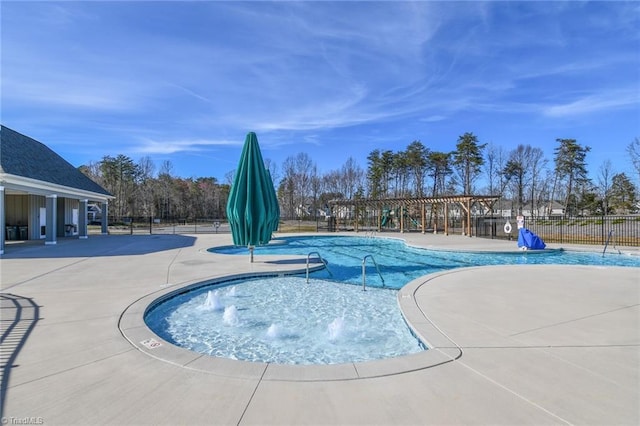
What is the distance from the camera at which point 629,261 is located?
41.0ft

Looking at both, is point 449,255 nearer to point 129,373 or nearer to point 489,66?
point 489,66

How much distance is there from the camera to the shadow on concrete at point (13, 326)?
10.5 ft

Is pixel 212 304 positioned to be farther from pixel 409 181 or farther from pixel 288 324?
pixel 409 181

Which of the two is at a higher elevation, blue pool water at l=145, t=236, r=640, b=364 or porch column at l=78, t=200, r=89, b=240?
porch column at l=78, t=200, r=89, b=240

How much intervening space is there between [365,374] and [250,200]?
26.2ft

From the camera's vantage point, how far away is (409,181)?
46500mm

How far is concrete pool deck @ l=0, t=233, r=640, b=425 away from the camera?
2527mm

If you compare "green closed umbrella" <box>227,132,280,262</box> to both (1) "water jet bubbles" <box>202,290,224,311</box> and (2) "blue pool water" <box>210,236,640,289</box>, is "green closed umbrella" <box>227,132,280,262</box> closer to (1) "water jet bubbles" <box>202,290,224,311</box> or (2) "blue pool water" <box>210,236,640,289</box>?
(2) "blue pool water" <box>210,236,640,289</box>

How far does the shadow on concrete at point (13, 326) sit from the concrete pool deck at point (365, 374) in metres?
0.02

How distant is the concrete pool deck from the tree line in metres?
40.1

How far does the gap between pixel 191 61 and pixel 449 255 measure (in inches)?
534
